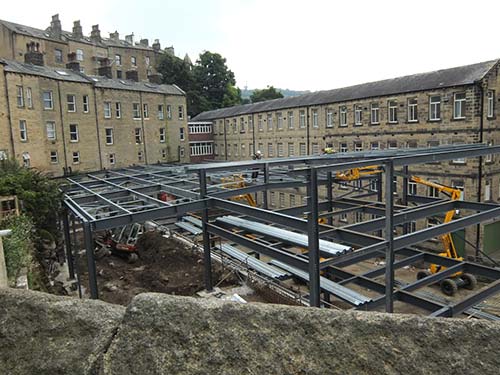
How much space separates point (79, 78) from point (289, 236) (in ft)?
87.0

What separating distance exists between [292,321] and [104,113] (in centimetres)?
3267

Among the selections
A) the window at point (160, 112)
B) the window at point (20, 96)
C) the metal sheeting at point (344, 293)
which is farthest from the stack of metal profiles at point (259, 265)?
the window at point (160, 112)

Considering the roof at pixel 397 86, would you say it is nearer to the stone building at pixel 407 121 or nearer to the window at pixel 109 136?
the stone building at pixel 407 121

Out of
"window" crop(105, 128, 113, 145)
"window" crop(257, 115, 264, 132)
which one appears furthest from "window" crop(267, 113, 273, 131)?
"window" crop(105, 128, 113, 145)

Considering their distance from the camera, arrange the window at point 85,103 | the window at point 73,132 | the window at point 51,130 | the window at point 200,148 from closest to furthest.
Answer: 1. the window at point 51,130
2. the window at point 73,132
3. the window at point 85,103
4. the window at point 200,148

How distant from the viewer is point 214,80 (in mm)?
60312

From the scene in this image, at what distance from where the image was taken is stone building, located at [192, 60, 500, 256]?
22.8m

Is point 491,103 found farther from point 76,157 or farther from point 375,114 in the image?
point 76,157

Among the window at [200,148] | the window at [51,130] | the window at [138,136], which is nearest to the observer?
the window at [51,130]

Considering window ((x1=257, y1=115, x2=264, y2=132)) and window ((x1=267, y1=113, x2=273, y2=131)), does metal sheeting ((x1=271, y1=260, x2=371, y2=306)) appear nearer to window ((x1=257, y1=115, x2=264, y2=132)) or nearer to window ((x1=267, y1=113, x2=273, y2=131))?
window ((x1=267, y1=113, x2=273, y2=131))

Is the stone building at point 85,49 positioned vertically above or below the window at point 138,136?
above

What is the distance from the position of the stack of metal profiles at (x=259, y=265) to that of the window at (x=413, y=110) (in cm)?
1695

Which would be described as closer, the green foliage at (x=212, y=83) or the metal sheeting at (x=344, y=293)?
the metal sheeting at (x=344, y=293)

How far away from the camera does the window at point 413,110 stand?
82.6 ft
